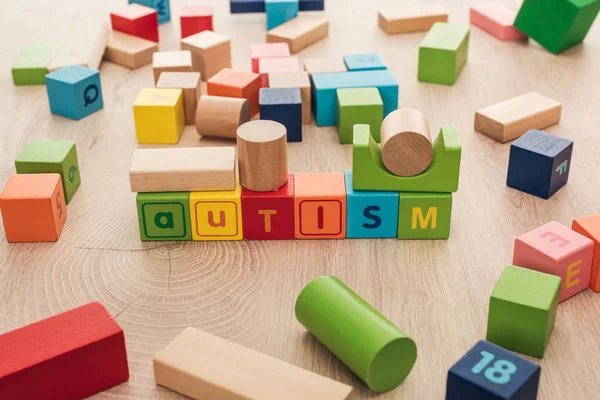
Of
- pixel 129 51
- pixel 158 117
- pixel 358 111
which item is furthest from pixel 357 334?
pixel 129 51

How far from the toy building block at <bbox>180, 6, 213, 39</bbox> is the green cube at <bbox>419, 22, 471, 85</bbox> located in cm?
71

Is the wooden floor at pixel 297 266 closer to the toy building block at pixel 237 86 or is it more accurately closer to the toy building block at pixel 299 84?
the toy building block at pixel 299 84

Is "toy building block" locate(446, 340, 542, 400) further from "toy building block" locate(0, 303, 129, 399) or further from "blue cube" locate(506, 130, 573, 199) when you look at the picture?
"blue cube" locate(506, 130, 573, 199)

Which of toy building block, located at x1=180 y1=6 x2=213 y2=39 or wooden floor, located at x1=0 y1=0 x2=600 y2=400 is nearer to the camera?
wooden floor, located at x1=0 y1=0 x2=600 y2=400

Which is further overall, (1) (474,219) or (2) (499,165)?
(2) (499,165)

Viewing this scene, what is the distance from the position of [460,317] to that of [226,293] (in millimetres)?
416

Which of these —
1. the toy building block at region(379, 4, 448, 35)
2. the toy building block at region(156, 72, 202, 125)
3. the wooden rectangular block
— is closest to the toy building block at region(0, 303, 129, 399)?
the toy building block at region(156, 72, 202, 125)

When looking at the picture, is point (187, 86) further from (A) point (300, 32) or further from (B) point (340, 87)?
(A) point (300, 32)

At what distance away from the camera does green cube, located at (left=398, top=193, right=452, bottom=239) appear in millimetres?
1606

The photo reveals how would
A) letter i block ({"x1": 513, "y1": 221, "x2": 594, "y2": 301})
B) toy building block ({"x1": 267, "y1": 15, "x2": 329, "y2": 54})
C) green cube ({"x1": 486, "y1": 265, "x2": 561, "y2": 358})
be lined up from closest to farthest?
green cube ({"x1": 486, "y1": 265, "x2": 561, "y2": 358}) < letter i block ({"x1": 513, "y1": 221, "x2": 594, "y2": 301}) < toy building block ({"x1": 267, "y1": 15, "x2": 329, "y2": 54})

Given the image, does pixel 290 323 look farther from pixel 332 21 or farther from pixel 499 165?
pixel 332 21

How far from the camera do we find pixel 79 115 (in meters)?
2.19

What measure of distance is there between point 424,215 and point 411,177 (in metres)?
0.09

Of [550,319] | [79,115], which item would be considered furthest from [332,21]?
[550,319]
